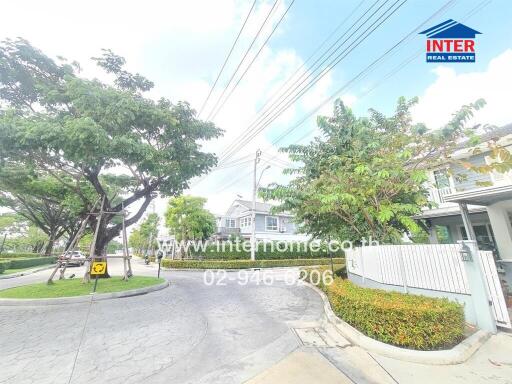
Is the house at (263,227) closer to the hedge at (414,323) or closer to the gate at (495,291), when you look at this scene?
the gate at (495,291)

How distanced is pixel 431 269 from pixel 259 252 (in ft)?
60.0

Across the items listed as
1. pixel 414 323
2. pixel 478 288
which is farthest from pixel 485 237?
pixel 414 323

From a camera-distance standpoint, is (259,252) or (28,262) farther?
(259,252)

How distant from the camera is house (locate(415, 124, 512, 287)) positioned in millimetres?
6879

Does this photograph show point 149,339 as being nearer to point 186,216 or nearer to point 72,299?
point 72,299

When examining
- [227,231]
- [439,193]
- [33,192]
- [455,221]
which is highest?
[33,192]

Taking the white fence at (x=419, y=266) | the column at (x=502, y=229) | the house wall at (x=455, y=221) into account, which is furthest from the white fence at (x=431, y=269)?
the house wall at (x=455, y=221)

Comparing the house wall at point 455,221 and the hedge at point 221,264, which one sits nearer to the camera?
the house wall at point 455,221

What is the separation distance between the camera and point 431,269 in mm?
5672

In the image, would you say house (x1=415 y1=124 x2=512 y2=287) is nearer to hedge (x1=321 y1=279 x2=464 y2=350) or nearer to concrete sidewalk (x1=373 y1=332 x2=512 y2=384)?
hedge (x1=321 y1=279 x2=464 y2=350)

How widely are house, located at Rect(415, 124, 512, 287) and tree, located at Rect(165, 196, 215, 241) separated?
18123 millimetres

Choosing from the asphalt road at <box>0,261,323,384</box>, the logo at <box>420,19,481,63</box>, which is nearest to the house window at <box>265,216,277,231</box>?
the asphalt road at <box>0,261,323,384</box>

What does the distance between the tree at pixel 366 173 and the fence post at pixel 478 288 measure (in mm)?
2086

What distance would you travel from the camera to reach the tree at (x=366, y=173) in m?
7.18
